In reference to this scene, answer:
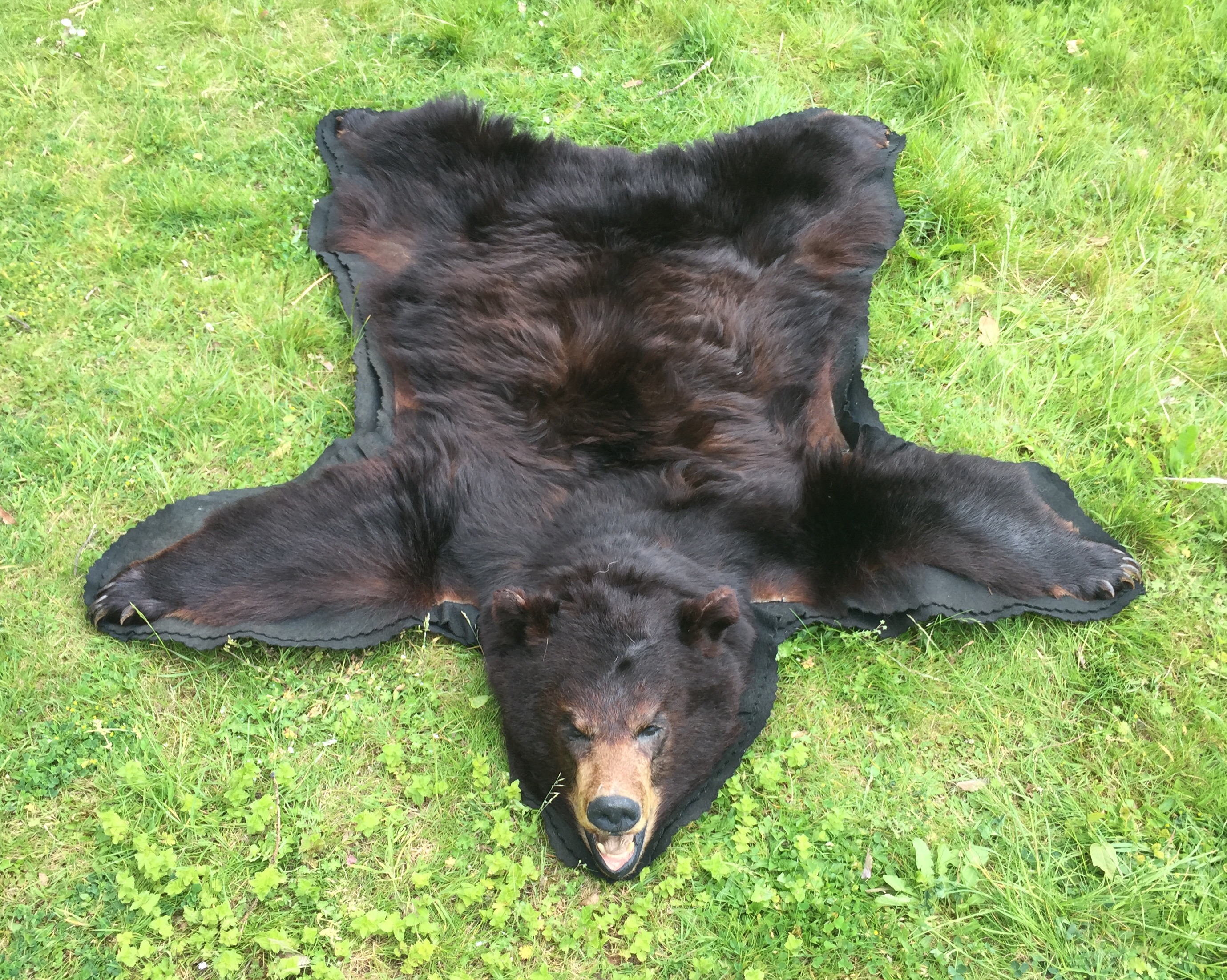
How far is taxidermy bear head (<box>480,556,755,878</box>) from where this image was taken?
10.1 feet

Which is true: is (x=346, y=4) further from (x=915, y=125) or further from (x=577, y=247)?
(x=915, y=125)

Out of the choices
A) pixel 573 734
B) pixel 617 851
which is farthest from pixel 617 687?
pixel 617 851

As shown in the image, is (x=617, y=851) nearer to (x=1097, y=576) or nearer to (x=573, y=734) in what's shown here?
(x=573, y=734)

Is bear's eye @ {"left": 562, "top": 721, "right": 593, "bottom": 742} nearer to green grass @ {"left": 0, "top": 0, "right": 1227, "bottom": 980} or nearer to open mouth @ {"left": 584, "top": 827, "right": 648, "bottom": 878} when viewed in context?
open mouth @ {"left": 584, "top": 827, "right": 648, "bottom": 878}

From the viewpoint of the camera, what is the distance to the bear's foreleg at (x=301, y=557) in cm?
355

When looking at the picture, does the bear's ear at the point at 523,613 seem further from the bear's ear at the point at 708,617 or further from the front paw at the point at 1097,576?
the front paw at the point at 1097,576

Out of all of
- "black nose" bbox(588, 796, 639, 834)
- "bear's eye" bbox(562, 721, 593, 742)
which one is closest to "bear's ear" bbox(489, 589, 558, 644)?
"bear's eye" bbox(562, 721, 593, 742)

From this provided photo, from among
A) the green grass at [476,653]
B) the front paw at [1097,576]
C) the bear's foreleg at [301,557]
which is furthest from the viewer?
the front paw at [1097,576]

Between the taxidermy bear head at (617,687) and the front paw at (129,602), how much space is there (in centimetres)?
134

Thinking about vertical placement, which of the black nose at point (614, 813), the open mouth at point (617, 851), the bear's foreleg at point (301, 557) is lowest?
the open mouth at point (617, 851)

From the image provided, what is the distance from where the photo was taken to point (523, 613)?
10.9 ft

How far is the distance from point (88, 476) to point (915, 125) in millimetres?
4755

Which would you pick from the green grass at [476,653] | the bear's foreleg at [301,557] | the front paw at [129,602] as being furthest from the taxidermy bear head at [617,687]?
the front paw at [129,602]

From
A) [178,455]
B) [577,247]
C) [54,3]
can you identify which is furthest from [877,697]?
[54,3]
